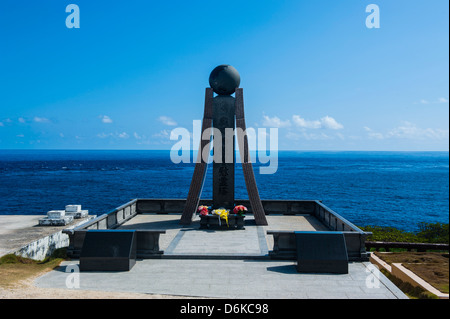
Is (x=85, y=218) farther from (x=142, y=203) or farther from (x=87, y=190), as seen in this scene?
(x=87, y=190)

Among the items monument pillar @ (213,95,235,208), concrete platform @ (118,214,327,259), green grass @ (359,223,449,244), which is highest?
monument pillar @ (213,95,235,208)

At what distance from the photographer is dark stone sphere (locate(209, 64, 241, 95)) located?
60.1ft

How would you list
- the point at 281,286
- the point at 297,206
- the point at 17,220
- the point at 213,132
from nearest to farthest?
the point at 281,286, the point at 213,132, the point at 297,206, the point at 17,220

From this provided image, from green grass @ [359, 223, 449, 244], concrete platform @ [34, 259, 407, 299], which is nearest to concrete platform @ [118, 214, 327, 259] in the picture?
concrete platform @ [34, 259, 407, 299]

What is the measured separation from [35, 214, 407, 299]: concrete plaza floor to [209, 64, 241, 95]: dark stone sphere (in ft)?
25.1

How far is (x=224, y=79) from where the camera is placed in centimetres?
1828

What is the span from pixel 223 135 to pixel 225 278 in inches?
351

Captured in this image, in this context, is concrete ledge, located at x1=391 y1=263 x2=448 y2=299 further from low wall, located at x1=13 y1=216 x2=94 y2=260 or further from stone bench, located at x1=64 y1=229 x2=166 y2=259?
low wall, located at x1=13 y1=216 x2=94 y2=260

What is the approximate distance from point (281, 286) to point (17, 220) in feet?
61.7

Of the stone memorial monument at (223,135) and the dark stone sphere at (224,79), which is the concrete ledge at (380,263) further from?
the dark stone sphere at (224,79)

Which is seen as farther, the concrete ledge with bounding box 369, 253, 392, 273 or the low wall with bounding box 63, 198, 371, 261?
the concrete ledge with bounding box 369, 253, 392, 273

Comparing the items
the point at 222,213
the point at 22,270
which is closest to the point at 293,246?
the point at 222,213

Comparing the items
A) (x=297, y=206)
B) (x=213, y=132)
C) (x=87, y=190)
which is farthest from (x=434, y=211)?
(x=87, y=190)
